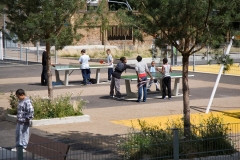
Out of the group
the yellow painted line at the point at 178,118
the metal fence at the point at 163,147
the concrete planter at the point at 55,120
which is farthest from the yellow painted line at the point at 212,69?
the metal fence at the point at 163,147

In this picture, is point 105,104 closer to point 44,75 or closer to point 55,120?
point 55,120

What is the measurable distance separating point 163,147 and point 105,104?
11.1 meters

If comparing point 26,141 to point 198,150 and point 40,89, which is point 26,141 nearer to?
point 198,150

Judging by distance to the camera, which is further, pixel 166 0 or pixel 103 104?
pixel 103 104

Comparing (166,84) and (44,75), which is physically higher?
(44,75)

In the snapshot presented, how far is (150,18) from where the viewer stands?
42.8 feet

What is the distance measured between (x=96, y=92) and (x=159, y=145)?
48.5 feet

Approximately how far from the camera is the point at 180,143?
12.2 metres

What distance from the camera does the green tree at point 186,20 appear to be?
1249cm

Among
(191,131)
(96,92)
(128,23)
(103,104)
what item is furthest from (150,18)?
(96,92)

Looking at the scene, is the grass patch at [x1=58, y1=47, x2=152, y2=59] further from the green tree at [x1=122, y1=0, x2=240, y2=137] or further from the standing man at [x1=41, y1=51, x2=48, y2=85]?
the green tree at [x1=122, y1=0, x2=240, y2=137]

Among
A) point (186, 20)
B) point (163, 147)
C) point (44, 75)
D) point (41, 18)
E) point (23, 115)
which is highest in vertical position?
point (41, 18)

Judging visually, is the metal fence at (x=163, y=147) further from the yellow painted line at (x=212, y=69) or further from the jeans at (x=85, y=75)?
the yellow painted line at (x=212, y=69)

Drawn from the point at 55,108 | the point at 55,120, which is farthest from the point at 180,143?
the point at 55,108
